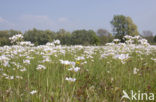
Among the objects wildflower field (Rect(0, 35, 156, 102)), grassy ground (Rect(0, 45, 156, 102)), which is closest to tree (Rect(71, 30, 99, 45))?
grassy ground (Rect(0, 45, 156, 102))

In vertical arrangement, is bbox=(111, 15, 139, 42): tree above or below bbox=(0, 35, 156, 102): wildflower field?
above

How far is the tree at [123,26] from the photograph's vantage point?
56.7m

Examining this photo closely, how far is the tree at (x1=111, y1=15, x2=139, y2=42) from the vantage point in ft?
186

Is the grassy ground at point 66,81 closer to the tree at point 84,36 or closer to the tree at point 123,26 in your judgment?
the tree at point 84,36

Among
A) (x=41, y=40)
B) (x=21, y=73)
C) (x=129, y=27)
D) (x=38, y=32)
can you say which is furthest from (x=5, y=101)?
(x=129, y=27)

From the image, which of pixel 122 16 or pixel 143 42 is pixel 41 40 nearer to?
pixel 122 16

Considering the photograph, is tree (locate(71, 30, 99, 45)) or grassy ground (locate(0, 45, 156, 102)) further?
tree (locate(71, 30, 99, 45))

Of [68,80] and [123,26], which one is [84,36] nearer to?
[123,26]

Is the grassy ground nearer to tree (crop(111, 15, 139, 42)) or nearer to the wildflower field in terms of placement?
the wildflower field

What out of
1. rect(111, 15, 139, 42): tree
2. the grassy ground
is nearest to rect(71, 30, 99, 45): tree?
rect(111, 15, 139, 42): tree

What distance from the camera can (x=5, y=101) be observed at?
217 cm

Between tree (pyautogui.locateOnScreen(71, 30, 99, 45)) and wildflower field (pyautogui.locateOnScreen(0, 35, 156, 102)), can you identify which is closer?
wildflower field (pyautogui.locateOnScreen(0, 35, 156, 102))

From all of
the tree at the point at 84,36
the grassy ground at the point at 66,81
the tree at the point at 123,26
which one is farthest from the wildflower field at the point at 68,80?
the tree at the point at 123,26

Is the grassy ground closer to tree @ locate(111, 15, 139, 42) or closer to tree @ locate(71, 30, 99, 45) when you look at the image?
tree @ locate(71, 30, 99, 45)
